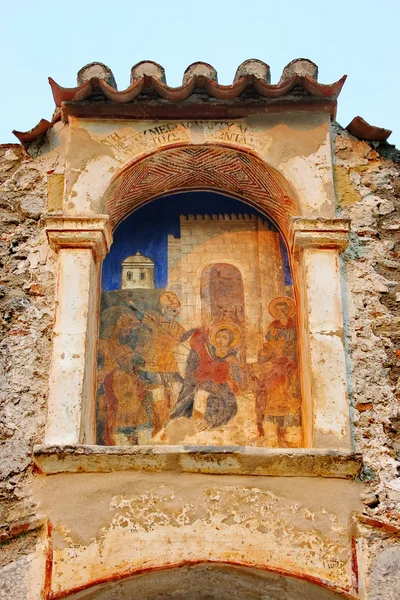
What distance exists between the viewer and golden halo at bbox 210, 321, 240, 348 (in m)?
7.15

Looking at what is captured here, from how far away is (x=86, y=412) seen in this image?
6.42 metres

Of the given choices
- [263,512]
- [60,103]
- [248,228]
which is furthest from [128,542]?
[60,103]

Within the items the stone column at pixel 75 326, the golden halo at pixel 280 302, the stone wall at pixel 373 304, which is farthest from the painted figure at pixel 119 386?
the stone wall at pixel 373 304

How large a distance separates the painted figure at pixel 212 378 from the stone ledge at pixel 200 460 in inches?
31.3

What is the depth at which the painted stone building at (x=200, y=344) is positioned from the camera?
5.84 metres

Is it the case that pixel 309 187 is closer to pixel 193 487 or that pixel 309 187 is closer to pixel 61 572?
pixel 193 487

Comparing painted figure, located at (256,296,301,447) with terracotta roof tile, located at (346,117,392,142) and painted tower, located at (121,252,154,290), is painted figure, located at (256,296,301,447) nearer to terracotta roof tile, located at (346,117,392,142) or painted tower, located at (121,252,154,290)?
painted tower, located at (121,252,154,290)

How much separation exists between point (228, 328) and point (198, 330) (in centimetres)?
22

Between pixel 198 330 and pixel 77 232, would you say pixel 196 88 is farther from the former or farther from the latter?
pixel 198 330

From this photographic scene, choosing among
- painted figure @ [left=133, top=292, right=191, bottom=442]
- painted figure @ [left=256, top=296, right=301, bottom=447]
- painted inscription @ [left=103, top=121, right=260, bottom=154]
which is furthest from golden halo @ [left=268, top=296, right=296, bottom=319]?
painted inscription @ [left=103, top=121, right=260, bottom=154]

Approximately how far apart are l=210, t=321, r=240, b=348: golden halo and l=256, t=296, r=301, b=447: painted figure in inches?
8.4

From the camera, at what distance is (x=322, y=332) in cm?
654

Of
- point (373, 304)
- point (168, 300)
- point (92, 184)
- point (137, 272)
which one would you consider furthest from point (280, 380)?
point (92, 184)

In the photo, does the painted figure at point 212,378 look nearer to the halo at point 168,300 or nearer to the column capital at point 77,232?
the halo at point 168,300
